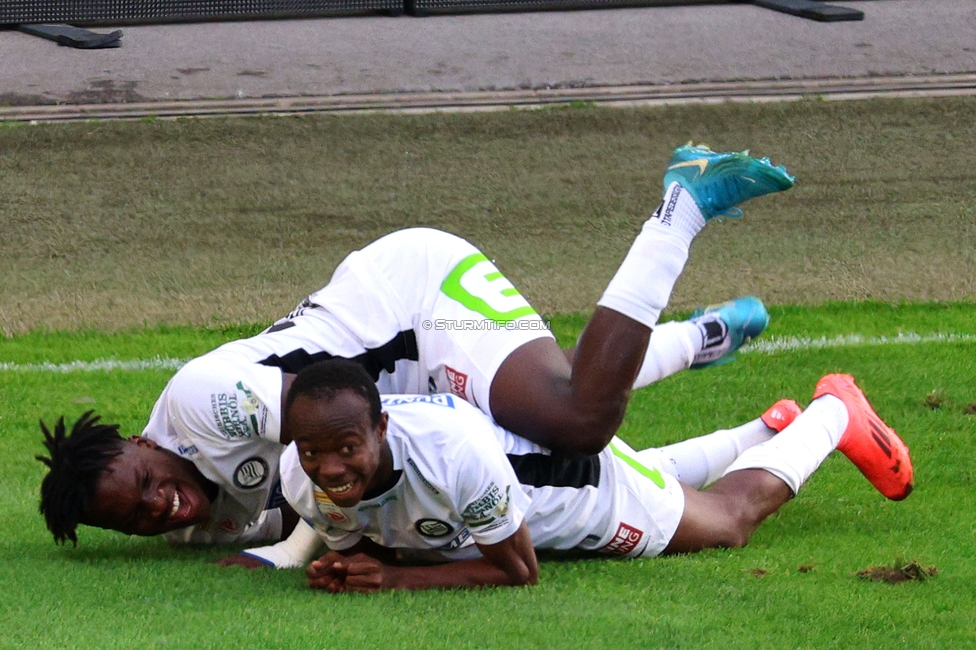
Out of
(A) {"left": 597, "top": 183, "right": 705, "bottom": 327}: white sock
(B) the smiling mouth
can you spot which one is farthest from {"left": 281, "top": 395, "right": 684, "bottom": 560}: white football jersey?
(A) {"left": 597, "top": 183, "right": 705, "bottom": 327}: white sock

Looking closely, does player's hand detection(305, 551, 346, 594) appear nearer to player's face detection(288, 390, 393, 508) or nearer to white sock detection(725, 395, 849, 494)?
player's face detection(288, 390, 393, 508)

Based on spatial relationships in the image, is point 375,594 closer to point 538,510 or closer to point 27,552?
point 538,510

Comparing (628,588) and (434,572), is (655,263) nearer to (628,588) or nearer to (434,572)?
(628,588)

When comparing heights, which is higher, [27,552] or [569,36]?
[569,36]

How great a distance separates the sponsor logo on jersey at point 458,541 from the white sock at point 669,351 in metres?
0.72

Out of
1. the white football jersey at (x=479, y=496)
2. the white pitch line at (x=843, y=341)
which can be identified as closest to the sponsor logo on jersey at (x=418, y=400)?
the white football jersey at (x=479, y=496)

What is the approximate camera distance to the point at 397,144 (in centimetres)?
819

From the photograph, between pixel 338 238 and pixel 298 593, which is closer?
pixel 298 593

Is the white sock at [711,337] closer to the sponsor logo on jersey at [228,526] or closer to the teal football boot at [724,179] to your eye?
the teal football boot at [724,179]

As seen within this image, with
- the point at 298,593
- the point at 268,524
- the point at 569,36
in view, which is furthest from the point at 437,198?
the point at 298,593

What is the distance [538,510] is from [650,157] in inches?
190

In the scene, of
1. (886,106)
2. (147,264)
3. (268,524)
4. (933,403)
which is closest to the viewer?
(268,524)

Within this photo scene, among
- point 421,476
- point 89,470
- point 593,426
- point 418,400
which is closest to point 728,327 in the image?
point 593,426

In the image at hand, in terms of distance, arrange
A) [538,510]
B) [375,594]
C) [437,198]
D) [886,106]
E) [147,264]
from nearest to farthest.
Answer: [375,594] → [538,510] → [147,264] → [437,198] → [886,106]
